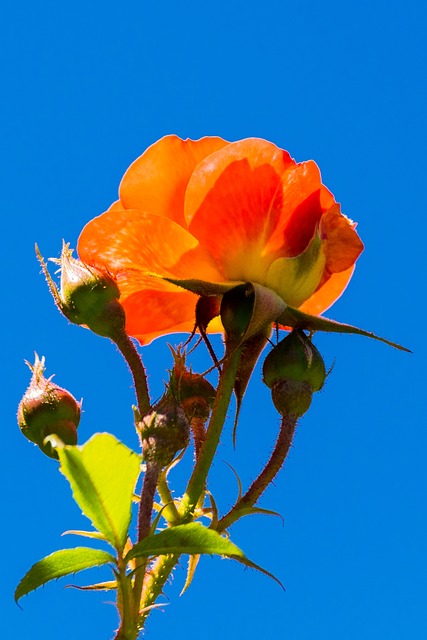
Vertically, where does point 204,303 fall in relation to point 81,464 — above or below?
above

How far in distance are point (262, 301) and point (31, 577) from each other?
2.28 ft

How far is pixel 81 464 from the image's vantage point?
1.39m

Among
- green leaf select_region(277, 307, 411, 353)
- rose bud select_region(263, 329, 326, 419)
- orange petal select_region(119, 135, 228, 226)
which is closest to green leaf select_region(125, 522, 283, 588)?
rose bud select_region(263, 329, 326, 419)

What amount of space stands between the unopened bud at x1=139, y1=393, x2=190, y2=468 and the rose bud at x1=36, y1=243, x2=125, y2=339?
315 mm

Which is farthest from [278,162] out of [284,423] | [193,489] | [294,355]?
[193,489]

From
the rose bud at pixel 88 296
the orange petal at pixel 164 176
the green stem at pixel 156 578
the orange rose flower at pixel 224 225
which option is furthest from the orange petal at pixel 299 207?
the green stem at pixel 156 578

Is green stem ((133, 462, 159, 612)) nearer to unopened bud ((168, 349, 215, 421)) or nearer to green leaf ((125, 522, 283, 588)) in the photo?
green leaf ((125, 522, 283, 588))

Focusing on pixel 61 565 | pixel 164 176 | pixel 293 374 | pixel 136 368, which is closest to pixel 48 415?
pixel 136 368

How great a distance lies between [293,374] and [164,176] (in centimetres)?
54

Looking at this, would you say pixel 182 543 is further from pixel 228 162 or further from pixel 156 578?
pixel 228 162

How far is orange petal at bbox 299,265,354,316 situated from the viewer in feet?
6.91

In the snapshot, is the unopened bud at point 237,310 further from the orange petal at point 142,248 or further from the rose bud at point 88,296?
the rose bud at point 88,296

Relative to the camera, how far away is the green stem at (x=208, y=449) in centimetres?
177

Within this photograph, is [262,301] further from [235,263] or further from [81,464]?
[81,464]
